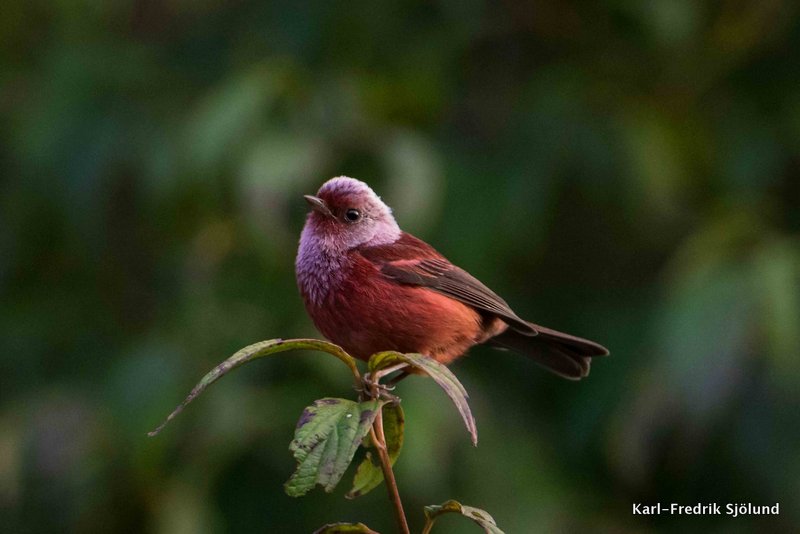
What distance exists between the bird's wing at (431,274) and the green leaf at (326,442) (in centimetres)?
131

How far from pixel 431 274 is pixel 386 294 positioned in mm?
321

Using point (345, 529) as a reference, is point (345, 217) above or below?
above

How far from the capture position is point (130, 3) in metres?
6.53

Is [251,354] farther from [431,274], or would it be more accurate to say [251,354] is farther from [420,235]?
[420,235]

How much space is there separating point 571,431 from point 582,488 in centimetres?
42

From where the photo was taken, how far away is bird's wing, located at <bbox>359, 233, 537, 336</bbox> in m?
3.29

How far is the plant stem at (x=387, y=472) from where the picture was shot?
6.21ft

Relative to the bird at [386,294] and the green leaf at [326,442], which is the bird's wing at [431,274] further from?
the green leaf at [326,442]

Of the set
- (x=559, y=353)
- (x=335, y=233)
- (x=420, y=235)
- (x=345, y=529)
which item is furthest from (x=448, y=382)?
(x=420, y=235)

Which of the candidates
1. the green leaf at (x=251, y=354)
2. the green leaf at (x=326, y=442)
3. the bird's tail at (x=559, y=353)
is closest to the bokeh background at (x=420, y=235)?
the bird's tail at (x=559, y=353)

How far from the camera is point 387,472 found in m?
1.96

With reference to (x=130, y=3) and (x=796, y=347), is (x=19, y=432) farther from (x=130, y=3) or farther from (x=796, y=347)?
(x=796, y=347)

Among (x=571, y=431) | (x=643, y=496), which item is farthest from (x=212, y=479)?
(x=643, y=496)

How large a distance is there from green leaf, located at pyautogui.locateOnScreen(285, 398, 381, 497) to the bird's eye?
140 centimetres
